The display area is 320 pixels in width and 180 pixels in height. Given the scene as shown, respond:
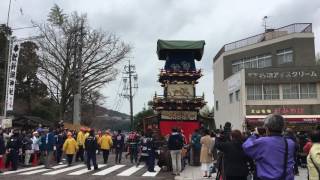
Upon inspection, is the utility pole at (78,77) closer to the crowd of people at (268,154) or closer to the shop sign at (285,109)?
the shop sign at (285,109)

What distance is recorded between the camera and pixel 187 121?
3203cm

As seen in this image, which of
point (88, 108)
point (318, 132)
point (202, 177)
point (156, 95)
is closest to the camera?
point (318, 132)

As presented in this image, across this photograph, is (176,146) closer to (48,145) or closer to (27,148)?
(48,145)

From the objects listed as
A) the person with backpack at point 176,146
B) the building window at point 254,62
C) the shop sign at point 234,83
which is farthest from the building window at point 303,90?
the person with backpack at point 176,146

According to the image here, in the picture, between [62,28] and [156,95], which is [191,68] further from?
[62,28]

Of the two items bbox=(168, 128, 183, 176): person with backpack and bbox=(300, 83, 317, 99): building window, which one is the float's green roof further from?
bbox=(168, 128, 183, 176): person with backpack

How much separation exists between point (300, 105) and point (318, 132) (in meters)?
37.9

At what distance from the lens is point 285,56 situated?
4866 centimetres

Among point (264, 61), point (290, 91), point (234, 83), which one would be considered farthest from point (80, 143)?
point (264, 61)

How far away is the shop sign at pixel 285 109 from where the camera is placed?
42.8 m

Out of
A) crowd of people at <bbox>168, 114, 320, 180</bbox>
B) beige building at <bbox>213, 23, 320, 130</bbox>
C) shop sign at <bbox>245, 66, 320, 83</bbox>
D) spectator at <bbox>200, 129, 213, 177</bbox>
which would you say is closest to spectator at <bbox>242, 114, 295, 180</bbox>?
crowd of people at <bbox>168, 114, 320, 180</bbox>

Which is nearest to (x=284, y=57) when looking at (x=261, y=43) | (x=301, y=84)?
(x=261, y=43)

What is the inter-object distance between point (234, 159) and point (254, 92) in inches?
1445

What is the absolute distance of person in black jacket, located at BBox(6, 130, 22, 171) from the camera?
785 inches
